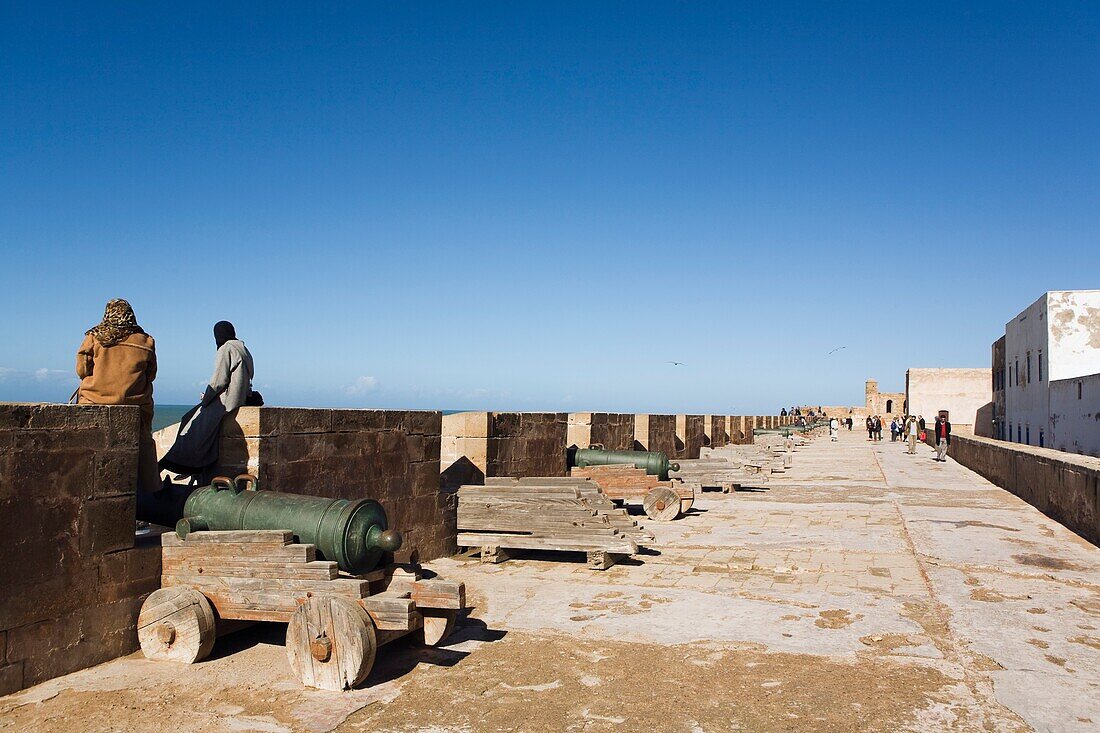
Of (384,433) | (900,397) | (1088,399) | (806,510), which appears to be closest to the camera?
(384,433)

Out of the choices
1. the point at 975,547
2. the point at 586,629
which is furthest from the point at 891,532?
the point at 586,629

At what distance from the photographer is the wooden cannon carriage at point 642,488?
1108 cm

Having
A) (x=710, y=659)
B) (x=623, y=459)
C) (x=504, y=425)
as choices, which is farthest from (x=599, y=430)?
(x=710, y=659)

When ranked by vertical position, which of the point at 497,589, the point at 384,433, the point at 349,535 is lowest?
the point at 497,589

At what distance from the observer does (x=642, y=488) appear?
11.3 meters

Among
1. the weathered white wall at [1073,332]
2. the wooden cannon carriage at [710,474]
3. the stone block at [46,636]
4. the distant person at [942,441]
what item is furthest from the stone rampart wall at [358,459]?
the weathered white wall at [1073,332]

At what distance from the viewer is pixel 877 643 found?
522 centimetres

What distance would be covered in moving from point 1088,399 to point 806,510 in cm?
1493

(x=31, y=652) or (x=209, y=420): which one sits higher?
(x=209, y=420)

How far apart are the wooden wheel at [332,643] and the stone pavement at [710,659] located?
108 millimetres

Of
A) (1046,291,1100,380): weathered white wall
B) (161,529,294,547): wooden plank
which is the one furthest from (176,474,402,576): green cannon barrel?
(1046,291,1100,380): weathered white wall

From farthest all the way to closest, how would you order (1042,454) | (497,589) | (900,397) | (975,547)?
(900,397)
(1042,454)
(975,547)
(497,589)

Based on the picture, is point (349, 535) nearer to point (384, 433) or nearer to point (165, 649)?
point (165, 649)

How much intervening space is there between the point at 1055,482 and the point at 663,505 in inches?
217
